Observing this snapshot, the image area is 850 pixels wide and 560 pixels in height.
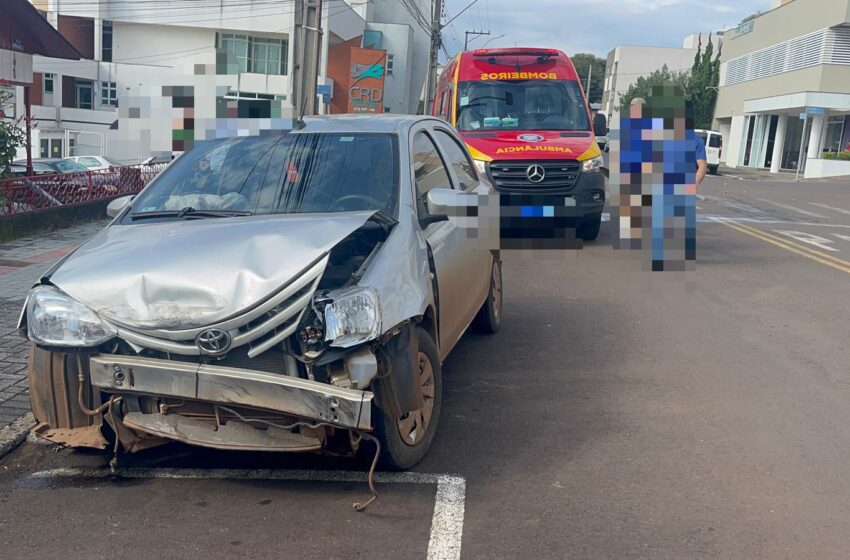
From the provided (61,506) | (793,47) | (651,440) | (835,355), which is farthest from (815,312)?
(793,47)

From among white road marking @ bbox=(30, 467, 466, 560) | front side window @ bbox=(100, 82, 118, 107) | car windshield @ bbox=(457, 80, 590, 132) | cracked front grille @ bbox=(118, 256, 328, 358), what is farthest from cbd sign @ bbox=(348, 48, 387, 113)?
cracked front grille @ bbox=(118, 256, 328, 358)

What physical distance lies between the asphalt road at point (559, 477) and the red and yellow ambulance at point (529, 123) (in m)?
4.32

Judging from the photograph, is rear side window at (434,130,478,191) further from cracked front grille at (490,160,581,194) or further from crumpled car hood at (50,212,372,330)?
cracked front grille at (490,160,581,194)

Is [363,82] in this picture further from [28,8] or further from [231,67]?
[231,67]

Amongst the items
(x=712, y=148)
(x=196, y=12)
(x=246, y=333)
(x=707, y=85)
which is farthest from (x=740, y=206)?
(x=707, y=85)

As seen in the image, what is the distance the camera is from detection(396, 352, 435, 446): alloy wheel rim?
4.25 meters

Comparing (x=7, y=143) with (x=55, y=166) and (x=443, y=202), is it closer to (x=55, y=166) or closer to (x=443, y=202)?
(x=443, y=202)

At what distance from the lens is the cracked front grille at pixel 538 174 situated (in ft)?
37.7

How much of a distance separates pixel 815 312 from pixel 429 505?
5.99 m

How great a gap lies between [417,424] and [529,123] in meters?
8.91

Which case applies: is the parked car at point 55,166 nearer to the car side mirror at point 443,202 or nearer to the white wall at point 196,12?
the car side mirror at point 443,202

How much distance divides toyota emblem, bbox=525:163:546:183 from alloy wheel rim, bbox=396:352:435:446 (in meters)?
7.37

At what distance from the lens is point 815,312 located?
8477mm

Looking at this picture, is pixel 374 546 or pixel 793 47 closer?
pixel 374 546
